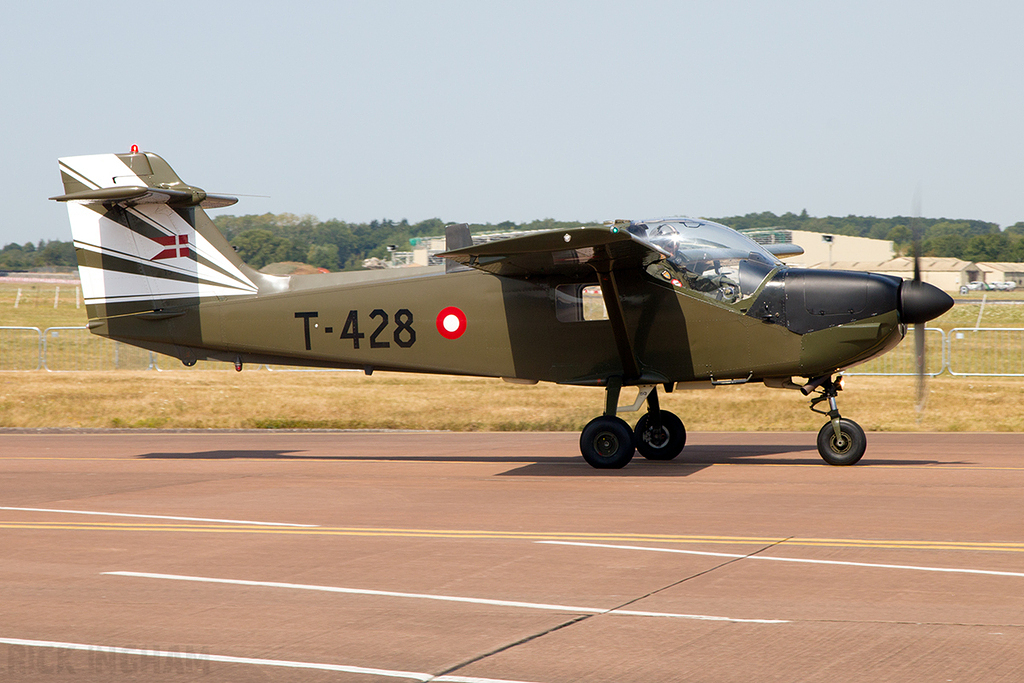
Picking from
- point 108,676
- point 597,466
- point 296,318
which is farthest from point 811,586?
point 296,318

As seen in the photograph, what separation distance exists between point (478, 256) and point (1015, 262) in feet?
217

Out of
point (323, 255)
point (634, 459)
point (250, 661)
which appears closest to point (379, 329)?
point (634, 459)

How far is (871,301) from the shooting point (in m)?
11.8

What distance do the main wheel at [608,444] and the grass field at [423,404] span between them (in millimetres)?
5831

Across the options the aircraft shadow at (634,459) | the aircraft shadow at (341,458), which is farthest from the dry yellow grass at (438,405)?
the aircraft shadow at (341,458)

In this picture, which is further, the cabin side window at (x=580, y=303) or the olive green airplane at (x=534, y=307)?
the cabin side window at (x=580, y=303)

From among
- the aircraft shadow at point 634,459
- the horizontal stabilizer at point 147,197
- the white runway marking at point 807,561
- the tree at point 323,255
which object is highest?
the tree at point 323,255

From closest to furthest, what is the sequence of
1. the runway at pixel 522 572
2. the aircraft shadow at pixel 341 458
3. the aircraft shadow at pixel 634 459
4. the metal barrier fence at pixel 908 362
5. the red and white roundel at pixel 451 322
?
the runway at pixel 522 572 < the aircraft shadow at pixel 634 459 < the red and white roundel at pixel 451 322 < the aircraft shadow at pixel 341 458 < the metal barrier fence at pixel 908 362

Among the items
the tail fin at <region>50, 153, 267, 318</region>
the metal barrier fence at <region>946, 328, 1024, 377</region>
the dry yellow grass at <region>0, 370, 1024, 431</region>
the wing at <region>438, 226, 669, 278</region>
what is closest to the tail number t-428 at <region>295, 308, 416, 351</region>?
the tail fin at <region>50, 153, 267, 318</region>

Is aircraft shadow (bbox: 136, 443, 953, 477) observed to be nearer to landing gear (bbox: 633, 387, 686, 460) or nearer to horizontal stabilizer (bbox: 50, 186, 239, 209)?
landing gear (bbox: 633, 387, 686, 460)

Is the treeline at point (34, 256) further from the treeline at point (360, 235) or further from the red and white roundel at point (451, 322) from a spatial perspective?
the red and white roundel at point (451, 322)

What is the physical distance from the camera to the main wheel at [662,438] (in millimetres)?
13570

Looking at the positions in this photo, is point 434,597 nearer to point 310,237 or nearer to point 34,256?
point 310,237

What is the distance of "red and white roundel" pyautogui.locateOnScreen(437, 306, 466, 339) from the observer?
1344cm
